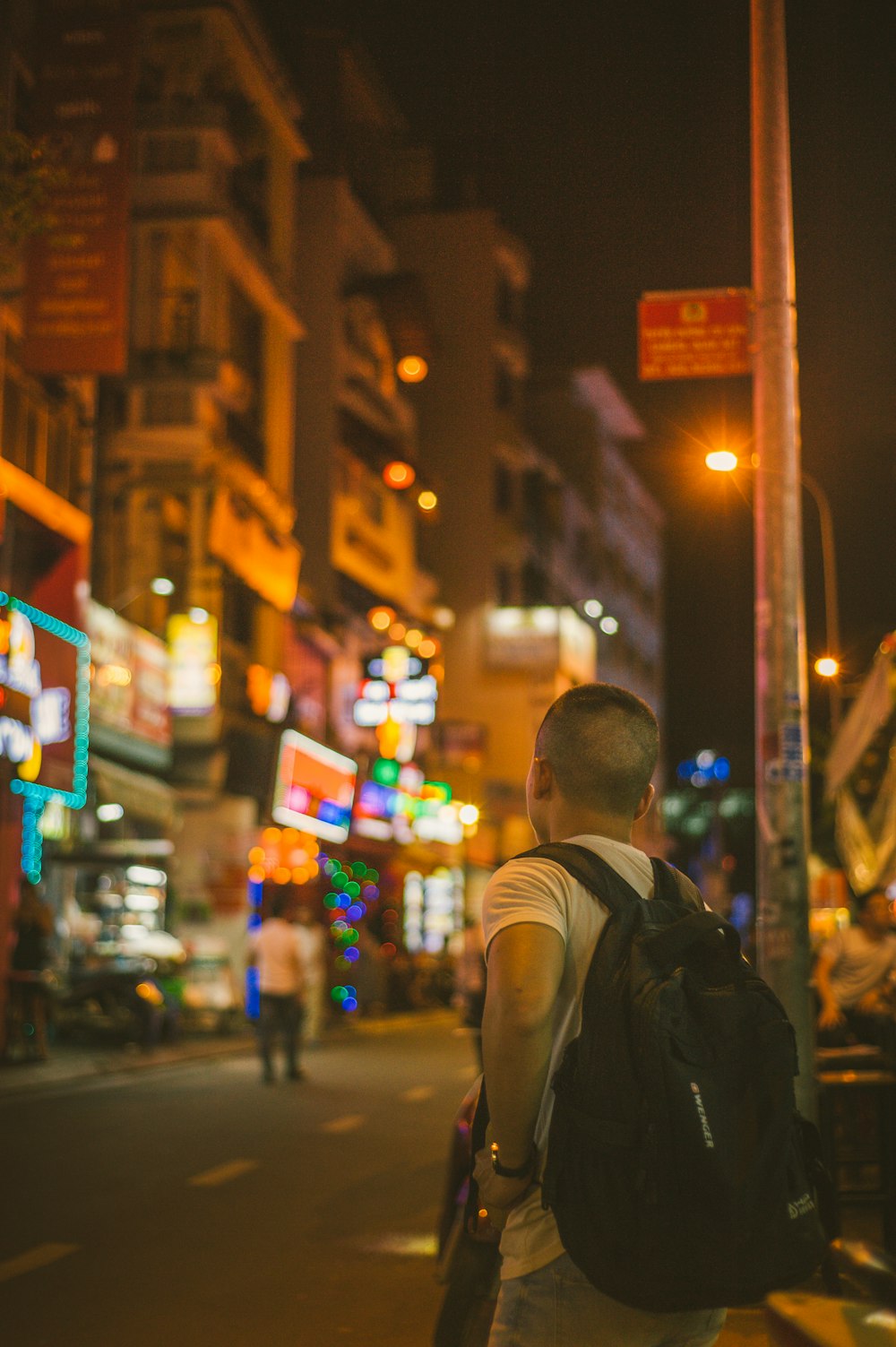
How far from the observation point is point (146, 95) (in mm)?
26969

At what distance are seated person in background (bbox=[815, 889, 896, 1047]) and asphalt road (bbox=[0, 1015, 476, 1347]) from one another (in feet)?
10.6

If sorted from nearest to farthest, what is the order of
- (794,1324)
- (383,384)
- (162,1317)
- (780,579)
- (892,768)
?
(794,1324), (162,1317), (780,579), (892,768), (383,384)

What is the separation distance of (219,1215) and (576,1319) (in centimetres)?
740

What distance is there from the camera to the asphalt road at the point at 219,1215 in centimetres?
729

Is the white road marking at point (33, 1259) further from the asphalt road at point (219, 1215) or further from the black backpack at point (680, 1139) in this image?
the black backpack at point (680, 1139)

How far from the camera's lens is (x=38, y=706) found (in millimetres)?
20219

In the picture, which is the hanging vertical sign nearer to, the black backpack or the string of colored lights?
the black backpack

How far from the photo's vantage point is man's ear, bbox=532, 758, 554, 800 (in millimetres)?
3387

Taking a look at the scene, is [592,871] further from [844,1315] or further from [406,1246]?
[406,1246]

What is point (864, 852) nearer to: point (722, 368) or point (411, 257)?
point (722, 368)

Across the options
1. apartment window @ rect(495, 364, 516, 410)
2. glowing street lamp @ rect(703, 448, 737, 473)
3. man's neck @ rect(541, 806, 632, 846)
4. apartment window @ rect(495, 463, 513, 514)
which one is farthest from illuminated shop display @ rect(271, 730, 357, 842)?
man's neck @ rect(541, 806, 632, 846)

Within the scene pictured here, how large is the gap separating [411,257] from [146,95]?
84.1 ft

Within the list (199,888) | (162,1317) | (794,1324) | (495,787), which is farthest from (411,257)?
(794,1324)

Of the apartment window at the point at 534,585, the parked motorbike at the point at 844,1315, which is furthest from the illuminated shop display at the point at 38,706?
the apartment window at the point at 534,585
